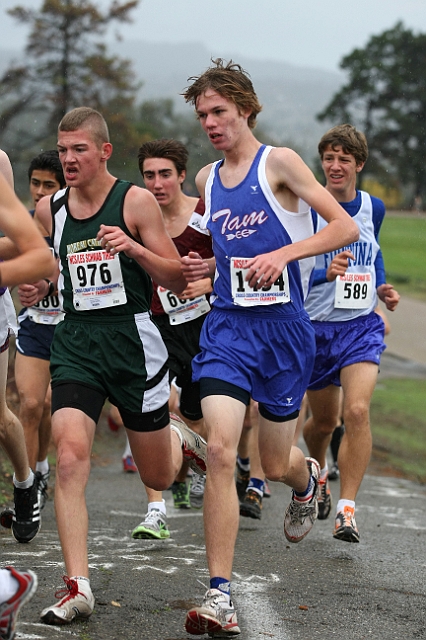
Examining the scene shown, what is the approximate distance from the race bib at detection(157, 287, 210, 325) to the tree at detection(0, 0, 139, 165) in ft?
24.2

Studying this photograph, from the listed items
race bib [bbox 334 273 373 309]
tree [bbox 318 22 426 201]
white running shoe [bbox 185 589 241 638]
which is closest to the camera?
white running shoe [bbox 185 589 241 638]

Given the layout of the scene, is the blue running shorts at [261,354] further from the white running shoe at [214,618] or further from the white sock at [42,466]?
the white sock at [42,466]

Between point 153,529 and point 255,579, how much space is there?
43.1 inches

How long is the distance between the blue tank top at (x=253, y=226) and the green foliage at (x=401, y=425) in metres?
6.55

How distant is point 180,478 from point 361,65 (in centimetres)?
2683

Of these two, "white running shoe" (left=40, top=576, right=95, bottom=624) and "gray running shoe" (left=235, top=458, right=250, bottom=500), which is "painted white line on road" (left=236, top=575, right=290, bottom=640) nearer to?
"white running shoe" (left=40, top=576, right=95, bottom=624)

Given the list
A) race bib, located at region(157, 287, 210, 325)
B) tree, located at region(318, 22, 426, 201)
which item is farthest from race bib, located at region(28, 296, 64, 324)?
tree, located at region(318, 22, 426, 201)

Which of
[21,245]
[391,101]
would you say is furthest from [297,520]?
[391,101]

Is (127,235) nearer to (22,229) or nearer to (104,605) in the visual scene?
(22,229)

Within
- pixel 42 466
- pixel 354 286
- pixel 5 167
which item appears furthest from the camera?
pixel 42 466

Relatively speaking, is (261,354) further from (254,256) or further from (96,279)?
(96,279)

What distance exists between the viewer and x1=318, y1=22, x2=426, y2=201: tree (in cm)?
2920

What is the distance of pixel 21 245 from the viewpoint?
3.73 m

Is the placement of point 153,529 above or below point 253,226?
below
